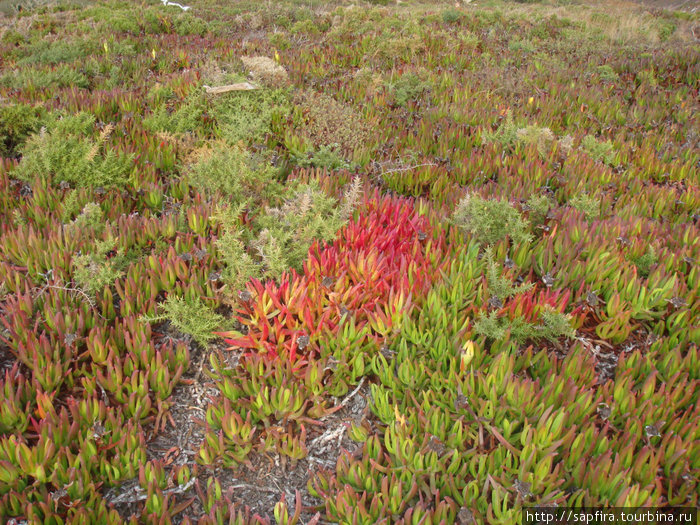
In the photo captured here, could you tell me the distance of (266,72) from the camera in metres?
6.99

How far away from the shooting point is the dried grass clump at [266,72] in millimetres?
6922

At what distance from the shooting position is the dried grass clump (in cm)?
692

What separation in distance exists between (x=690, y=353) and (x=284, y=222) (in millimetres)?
2909

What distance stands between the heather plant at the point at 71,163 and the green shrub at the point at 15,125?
31.7 inches

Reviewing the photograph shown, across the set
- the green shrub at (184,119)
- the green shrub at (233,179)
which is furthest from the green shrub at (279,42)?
the green shrub at (233,179)

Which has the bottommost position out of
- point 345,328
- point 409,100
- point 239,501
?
point 239,501

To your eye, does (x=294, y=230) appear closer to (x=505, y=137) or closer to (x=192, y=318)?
(x=192, y=318)

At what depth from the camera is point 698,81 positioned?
8.93 meters

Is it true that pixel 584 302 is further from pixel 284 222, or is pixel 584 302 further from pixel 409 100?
pixel 409 100

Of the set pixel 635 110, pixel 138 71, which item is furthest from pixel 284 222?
pixel 635 110

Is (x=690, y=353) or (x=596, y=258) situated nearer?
(x=690, y=353)

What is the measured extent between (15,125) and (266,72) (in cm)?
331

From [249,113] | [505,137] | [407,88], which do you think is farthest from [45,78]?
[505,137]

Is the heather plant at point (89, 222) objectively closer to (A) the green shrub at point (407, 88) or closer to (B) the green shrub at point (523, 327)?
(B) the green shrub at point (523, 327)
